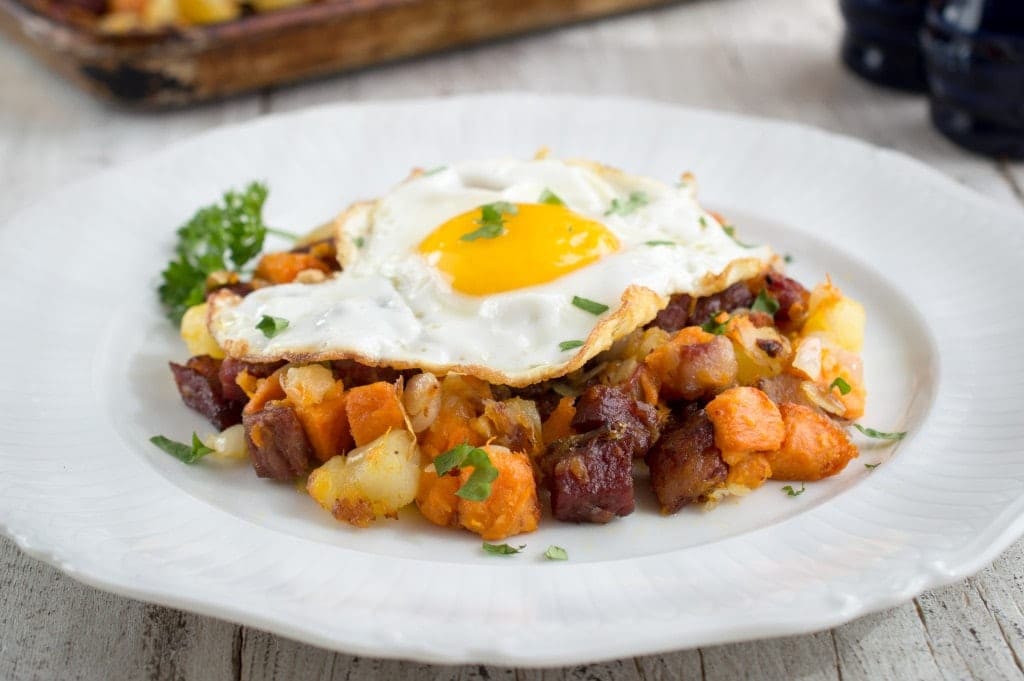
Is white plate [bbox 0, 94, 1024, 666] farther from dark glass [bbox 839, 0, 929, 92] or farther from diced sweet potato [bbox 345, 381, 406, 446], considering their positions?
dark glass [bbox 839, 0, 929, 92]

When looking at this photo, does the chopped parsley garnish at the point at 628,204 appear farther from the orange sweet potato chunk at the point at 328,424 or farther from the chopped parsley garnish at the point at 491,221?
the orange sweet potato chunk at the point at 328,424

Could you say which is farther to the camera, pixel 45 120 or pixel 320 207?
pixel 45 120

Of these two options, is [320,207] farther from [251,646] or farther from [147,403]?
[251,646]

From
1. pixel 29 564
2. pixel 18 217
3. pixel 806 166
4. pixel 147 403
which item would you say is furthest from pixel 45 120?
pixel 806 166

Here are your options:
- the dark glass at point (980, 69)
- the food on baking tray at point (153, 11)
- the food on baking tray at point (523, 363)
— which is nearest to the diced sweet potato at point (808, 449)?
the food on baking tray at point (523, 363)

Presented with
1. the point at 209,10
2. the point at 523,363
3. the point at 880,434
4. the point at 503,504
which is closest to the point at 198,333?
the point at 523,363

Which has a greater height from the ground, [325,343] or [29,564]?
[325,343]

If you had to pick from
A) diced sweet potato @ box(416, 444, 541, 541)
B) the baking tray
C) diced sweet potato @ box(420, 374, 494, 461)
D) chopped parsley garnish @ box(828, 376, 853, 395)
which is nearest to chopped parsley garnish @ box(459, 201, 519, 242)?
diced sweet potato @ box(420, 374, 494, 461)
